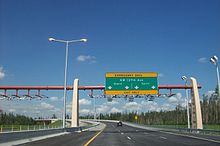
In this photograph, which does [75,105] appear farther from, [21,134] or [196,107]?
[21,134]

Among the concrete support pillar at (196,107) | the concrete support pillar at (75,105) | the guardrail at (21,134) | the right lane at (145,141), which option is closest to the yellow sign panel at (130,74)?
the concrete support pillar at (75,105)

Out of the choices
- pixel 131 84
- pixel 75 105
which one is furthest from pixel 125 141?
pixel 75 105

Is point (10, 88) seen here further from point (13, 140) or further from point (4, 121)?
point (4, 121)

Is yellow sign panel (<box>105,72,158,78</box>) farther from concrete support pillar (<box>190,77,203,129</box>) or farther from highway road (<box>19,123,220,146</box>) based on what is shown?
highway road (<box>19,123,220,146</box>)

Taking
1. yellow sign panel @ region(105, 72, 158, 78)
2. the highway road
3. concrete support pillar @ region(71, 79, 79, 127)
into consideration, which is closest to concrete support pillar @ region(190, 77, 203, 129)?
yellow sign panel @ region(105, 72, 158, 78)

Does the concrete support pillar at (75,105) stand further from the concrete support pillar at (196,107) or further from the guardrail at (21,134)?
the concrete support pillar at (196,107)

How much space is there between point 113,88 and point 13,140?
24.3m

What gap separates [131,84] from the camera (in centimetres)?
3872

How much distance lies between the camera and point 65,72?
2912 cm

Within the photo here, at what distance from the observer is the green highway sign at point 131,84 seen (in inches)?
1518

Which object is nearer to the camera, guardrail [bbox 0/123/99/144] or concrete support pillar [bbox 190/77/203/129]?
guardrail [bbox 0/123/99/144]

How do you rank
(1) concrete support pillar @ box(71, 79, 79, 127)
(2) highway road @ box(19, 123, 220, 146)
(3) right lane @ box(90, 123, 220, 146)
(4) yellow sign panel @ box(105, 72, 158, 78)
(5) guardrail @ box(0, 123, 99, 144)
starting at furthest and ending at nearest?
(1) concrete support pillar @ box(71, 79, 79, 127)
(4) yellow sign panel @ box(105, 72, 158, 78)
(3) right lane @ box(90, 123, 220, 146)
(2) highway road @ box(19, 123, 220, 146)
(5) guardrail @ box(0, 123, 99, 144)

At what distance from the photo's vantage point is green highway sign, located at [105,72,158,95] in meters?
38.6

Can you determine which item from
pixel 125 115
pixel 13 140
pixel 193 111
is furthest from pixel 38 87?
pixel 125 115
